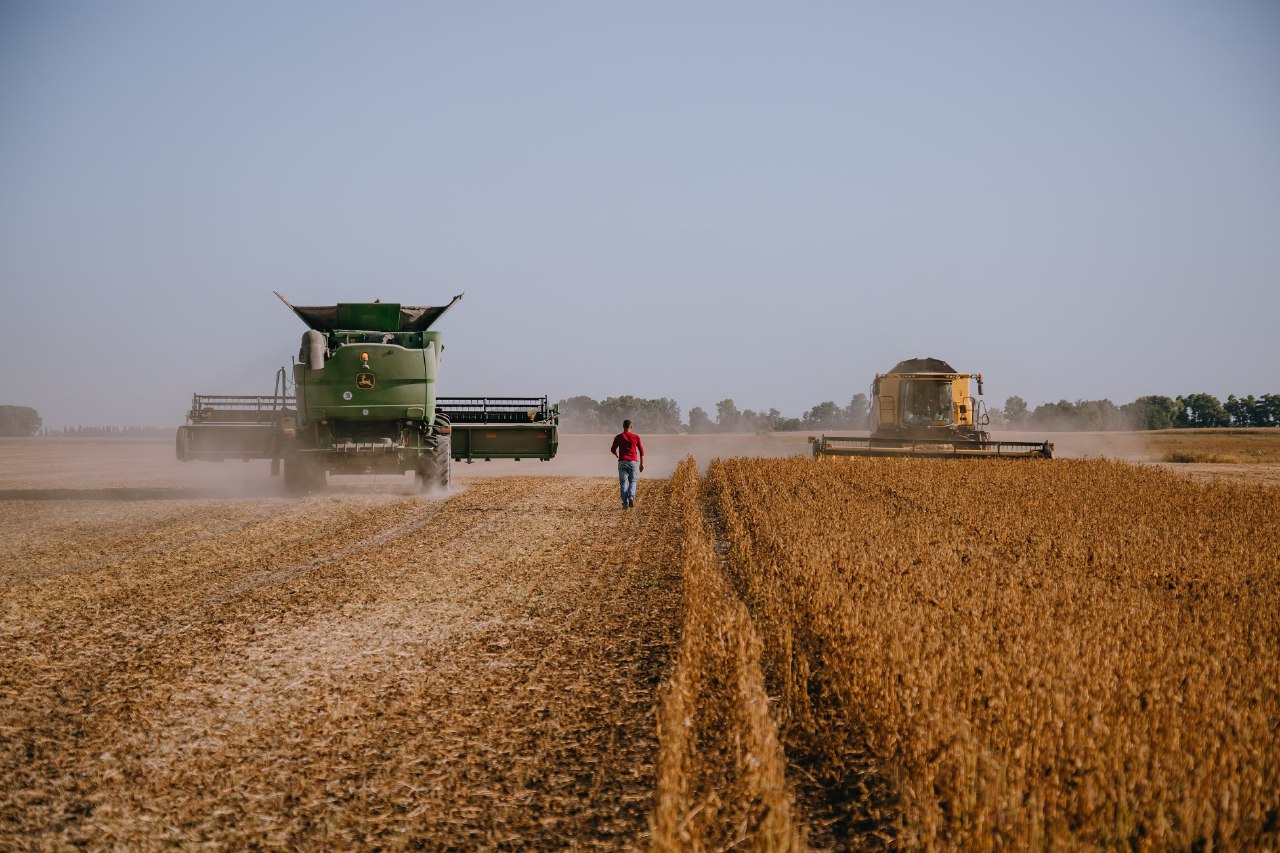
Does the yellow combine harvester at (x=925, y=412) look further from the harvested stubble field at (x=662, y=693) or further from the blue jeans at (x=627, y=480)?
the harvested stubble field at (x=662, y=693)

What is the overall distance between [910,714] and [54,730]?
4.60 metres

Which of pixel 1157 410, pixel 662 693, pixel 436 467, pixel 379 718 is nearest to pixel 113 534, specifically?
pixel 436 467

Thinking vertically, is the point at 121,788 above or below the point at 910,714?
below

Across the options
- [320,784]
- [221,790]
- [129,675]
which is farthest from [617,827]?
[129,675]

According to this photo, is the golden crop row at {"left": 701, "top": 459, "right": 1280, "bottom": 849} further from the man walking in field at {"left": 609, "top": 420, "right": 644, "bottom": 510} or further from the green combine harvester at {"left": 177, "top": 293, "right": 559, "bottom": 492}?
the green combine harvester at {"left": 177, "top": 293, "right": 559, "bottom": 492}

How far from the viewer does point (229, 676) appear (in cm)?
638

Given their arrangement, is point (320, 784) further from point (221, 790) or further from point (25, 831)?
point (25, 831)

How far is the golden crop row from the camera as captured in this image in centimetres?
364

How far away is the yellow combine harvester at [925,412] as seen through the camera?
1027 inches

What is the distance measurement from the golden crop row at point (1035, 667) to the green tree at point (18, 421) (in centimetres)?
14201

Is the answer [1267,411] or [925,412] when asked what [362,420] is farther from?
[1267,411]

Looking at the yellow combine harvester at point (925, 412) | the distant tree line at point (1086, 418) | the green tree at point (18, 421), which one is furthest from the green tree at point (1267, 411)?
the green tree at point (18, 421)

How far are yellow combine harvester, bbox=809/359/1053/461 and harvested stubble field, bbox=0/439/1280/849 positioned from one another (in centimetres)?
1384

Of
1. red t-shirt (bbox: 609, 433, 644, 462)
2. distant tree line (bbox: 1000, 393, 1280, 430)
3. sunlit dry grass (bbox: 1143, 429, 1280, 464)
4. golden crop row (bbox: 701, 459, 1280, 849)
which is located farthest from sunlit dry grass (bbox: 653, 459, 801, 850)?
distant tree line (bbox: 1000, 393, 1280, 430)
